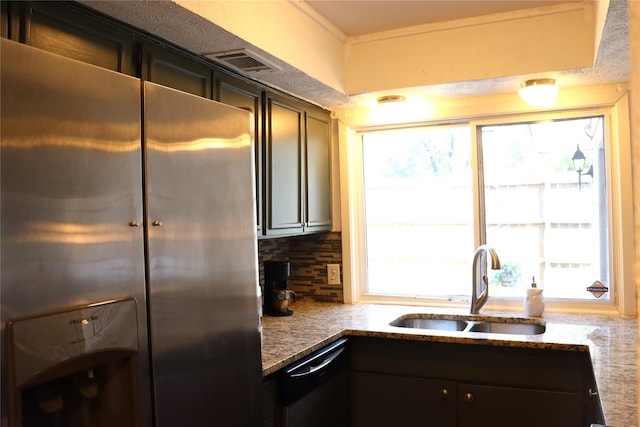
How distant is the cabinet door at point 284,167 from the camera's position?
257 cm

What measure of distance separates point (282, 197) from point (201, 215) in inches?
49.3

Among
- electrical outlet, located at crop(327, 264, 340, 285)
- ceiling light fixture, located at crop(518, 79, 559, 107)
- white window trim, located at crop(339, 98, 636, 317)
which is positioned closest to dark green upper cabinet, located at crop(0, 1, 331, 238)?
white window trim, located at crop(339, 98, 636, 317)

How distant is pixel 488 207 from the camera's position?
306 cm

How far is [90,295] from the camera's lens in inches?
42.5

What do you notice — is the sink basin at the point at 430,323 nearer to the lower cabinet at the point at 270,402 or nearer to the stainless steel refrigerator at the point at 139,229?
the lower cabinet at the point at 270,402

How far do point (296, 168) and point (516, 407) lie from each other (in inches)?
60.4

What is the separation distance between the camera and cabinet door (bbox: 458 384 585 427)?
87.4 inches

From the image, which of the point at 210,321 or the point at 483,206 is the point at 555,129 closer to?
the point at 483,206

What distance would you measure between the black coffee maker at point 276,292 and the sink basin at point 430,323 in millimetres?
601

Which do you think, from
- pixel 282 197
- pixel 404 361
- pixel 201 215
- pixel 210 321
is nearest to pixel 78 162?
pixel 201 215

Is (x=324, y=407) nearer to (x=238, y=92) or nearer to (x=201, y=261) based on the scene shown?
(x=201, y=261)

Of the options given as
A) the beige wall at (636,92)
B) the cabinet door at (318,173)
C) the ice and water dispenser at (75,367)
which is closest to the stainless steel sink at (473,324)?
the cabinet door at (318,173)

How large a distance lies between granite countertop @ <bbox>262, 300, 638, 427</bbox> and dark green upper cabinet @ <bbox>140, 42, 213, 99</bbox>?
1.06 meters

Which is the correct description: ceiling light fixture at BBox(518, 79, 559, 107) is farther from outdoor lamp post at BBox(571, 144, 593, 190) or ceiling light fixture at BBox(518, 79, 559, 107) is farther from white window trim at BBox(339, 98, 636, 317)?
outdoor lamp post at BBox(571, 144, 593, 190)
